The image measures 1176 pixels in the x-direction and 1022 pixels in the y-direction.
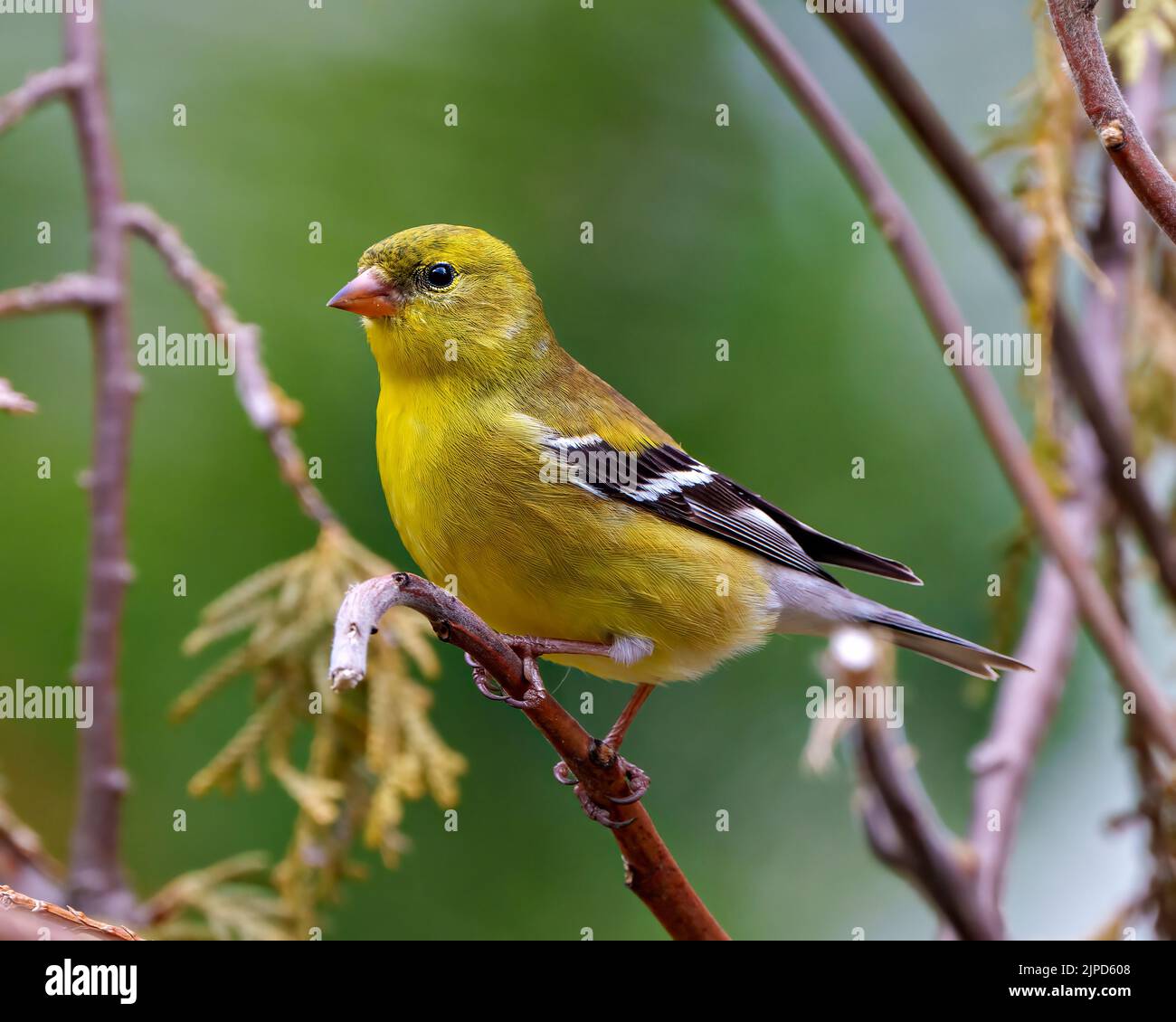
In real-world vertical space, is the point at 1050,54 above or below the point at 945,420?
above

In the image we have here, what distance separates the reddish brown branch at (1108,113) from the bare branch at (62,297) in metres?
2.01

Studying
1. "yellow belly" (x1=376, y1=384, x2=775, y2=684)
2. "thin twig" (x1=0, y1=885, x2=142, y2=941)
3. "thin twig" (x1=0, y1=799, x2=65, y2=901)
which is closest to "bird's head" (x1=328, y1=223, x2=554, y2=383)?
"yellow belly" (x1=376, y1=384, x2=775, y2=684)

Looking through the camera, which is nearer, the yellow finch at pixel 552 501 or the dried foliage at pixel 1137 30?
the dried foliage at pixel 1137 30

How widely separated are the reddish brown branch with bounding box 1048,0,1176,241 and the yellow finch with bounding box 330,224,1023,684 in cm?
165

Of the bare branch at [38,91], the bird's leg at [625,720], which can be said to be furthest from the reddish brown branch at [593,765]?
the bare branch at [38,91]

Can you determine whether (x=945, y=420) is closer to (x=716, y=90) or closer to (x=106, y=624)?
(x=716, y=90)

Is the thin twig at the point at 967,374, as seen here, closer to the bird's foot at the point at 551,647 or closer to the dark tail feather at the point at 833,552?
the dark tail feather at the point at 833,552

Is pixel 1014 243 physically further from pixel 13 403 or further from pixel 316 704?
pixel 13 403

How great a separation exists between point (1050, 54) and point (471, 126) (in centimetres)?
241

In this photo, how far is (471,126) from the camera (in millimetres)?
4770

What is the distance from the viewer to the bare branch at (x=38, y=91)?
2.67 m

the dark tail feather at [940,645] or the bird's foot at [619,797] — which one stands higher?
the dark tail feather at [940,645]
